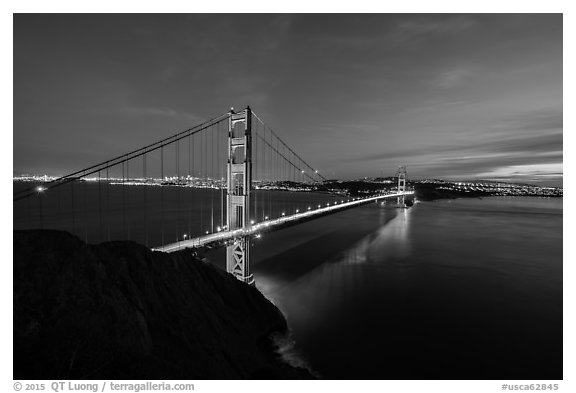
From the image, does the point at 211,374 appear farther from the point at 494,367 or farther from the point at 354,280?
the point at 354,280

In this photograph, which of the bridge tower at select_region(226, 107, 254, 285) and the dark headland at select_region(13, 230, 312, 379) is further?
the bridge tower at select_region(226, 107, 254, 285)

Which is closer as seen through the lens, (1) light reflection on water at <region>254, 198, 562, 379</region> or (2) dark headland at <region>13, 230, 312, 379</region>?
(2) dark headland at <region>13, 230, 312, 379</region>

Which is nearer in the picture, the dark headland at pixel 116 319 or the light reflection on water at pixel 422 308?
the dark headland at pixel 116 319

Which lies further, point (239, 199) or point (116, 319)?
point (239, 199)

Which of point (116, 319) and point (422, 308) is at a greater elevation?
point (116, 319)

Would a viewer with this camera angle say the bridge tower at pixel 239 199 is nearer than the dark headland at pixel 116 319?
No

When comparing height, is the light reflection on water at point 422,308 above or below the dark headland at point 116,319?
below

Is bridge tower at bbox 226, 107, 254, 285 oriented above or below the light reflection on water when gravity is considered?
above
